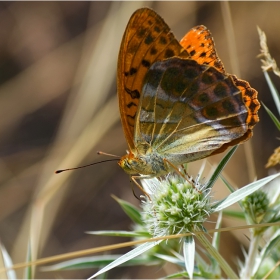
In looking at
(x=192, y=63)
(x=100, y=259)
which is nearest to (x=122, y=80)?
(x=192, y=63)

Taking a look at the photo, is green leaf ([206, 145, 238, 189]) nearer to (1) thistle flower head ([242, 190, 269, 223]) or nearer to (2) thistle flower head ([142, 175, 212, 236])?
(2) thistle flower head ([142, 175, 212, 236])

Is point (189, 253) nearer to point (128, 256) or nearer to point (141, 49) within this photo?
point (128, 256)

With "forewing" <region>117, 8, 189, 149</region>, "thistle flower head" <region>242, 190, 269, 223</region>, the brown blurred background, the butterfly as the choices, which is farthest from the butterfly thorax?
the brown blurred background

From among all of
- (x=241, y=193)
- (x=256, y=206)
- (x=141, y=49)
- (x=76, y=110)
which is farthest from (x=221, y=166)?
(x=76, y=110)

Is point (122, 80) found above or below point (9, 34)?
below

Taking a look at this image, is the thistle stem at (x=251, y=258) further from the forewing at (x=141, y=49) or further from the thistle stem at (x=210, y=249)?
the forewing at (x=141, y=49)

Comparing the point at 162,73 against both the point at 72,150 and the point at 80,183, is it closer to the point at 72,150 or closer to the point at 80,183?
the point at 72,150

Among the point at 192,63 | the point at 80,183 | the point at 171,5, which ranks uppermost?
the point at 171,5
